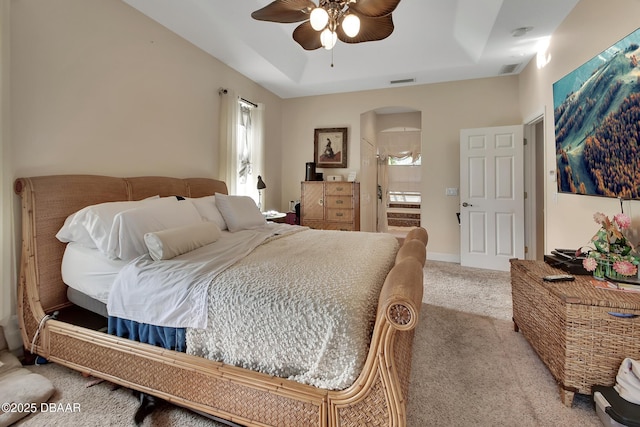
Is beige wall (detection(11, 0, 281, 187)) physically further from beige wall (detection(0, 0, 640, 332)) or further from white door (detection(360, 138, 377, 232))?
white door (detection(360, 138, 377, 232))

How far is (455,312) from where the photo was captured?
2.71 meters

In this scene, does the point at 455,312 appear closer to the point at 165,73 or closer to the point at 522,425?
the point at 522,425

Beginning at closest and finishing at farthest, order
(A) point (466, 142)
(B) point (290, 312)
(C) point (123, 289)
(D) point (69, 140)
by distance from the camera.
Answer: (B) point (290, 312) < (C) point (123, 289) < (D) point (69, 140) < (A) point (466, 142)

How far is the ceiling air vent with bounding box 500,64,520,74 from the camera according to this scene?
12.8 feet

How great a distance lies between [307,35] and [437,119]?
9.85 ft

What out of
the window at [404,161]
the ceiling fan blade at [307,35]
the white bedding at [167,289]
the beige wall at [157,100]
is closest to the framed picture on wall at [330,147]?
the beige wall at [157,100]

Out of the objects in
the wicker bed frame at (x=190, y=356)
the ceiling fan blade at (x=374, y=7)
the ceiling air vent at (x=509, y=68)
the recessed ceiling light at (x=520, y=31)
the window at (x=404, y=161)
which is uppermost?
the ceiling air vent at (x=509, y=68)

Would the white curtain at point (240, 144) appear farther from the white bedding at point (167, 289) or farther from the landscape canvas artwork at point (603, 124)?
the landscape canvas artwork at point (603, 124)

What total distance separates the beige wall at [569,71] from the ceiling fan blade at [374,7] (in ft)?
5.12

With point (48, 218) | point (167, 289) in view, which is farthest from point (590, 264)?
point (48, 218)

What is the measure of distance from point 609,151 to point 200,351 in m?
2.92

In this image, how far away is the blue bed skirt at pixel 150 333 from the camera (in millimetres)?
1462

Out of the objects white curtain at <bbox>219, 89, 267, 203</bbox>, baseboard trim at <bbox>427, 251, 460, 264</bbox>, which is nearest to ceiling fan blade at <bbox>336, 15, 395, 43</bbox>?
white curtain at <bbox>219, 89, 267, 203</bbox>

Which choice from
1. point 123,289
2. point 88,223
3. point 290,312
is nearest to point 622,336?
point 290,312
